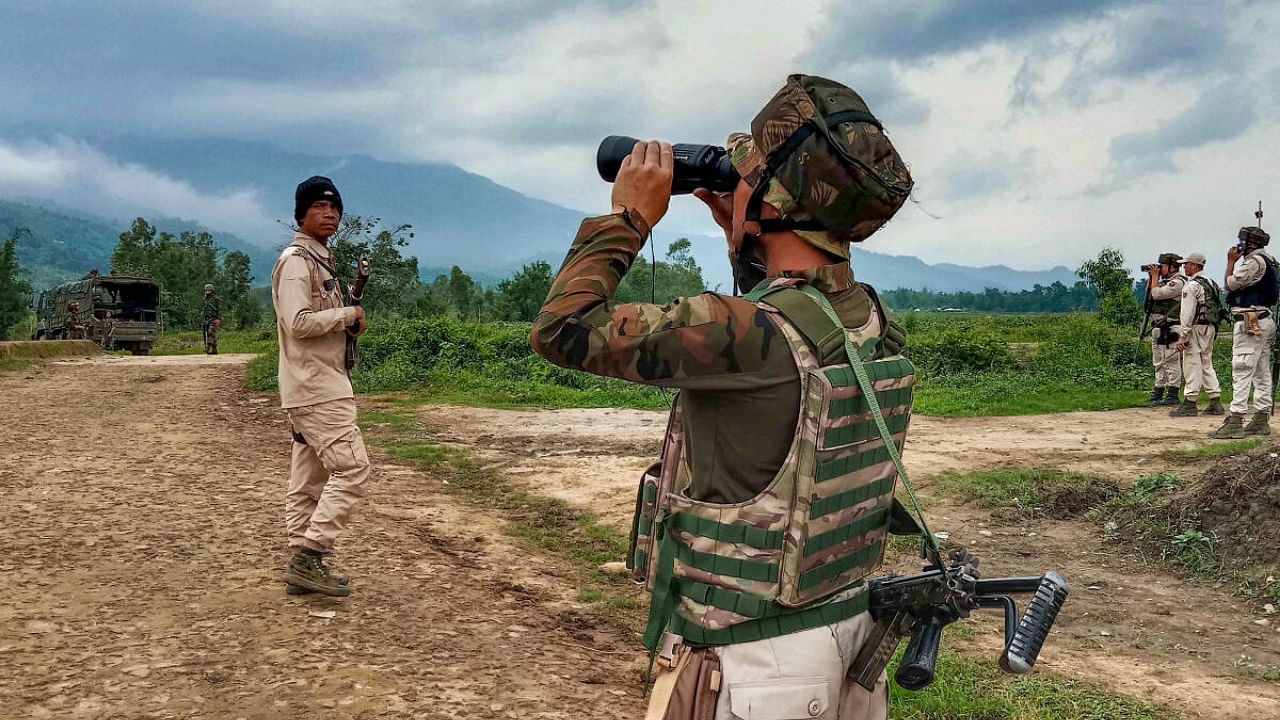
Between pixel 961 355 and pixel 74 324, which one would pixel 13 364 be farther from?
pixel 961 355

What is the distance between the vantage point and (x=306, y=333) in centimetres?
429

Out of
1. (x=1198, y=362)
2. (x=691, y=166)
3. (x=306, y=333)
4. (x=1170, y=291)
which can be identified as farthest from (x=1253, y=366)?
(x=691, y=166)

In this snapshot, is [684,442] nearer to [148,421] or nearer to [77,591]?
[77,591]

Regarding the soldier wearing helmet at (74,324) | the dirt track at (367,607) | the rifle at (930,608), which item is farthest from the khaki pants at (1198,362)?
the soldier wearing helmet at (74,324)

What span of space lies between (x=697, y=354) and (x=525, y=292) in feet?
142

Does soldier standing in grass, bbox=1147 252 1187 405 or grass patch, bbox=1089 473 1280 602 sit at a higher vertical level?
soldier standing in grass, bbox=1147 252 1187 405

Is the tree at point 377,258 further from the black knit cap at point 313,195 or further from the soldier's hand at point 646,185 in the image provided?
the soldier's hand at point 646,185

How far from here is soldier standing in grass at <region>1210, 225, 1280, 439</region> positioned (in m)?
9.36

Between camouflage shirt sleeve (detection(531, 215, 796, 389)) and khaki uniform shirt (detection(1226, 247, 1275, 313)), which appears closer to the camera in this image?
camouflage shirt sleeve (detection(531, 215, 796, 389))

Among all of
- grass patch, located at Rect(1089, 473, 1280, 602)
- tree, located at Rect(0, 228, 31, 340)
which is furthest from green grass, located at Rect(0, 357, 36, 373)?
tree, located at Rect(0, 228, 31, 340)

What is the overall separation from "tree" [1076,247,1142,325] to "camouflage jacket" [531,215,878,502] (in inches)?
1135

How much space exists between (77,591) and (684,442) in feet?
13.1

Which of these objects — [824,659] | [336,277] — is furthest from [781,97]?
[336,277]

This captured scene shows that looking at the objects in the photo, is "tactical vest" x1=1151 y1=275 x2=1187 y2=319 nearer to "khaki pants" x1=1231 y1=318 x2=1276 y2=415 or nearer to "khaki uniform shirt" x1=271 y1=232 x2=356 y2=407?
"khaki pants" x1=1231 y1=318 x2=1276 y2=415
